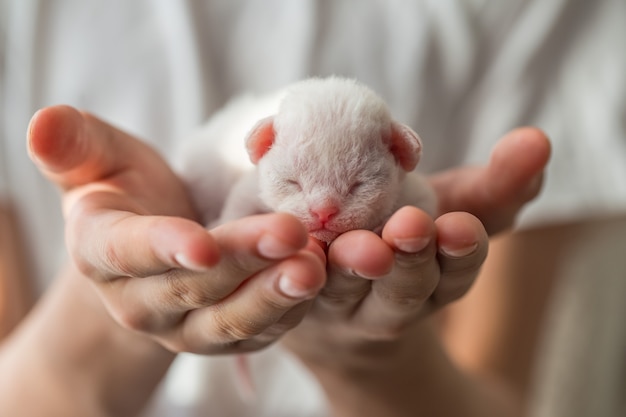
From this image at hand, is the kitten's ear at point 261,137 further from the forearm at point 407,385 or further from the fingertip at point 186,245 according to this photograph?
the forearm at point 407,385

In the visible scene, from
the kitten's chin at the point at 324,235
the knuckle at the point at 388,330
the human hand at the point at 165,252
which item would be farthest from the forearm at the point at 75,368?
the kitten's chin at the point at 324,235

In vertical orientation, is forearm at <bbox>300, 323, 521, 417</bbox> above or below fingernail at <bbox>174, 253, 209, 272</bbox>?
below

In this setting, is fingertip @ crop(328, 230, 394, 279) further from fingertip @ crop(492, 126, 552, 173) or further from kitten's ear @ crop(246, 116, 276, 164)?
fingertip @ crop(492, 126, 552, 173)

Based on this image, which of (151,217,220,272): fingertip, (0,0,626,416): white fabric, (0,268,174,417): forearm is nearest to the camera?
(151,217,220,272): fingertip

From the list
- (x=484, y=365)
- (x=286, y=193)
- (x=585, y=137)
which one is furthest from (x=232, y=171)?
(x=585, y=137)

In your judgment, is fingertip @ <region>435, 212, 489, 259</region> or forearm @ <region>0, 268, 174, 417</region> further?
forearm @ <region>0, 268, 174, 417</region>

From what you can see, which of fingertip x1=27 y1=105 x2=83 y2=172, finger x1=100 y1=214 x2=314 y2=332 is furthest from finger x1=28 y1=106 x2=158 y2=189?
finger x1=100 y1=214 x2=314 y2=332

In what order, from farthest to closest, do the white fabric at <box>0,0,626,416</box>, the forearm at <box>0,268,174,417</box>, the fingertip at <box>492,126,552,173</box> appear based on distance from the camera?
the white fabric at <box>0,0,626,416</box> < the forearm at <box>0,268,174,417</box> < the fingertip at <box>492,126,552,173</box>

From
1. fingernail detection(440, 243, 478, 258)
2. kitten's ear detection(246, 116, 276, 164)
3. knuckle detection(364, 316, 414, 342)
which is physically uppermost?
kitten's ear detection(246, 116, 276, 164)

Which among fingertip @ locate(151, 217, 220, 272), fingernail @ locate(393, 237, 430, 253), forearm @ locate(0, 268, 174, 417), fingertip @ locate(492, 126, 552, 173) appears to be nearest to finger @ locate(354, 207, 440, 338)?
fingernail @ locate(393, 237, 430, 253)
